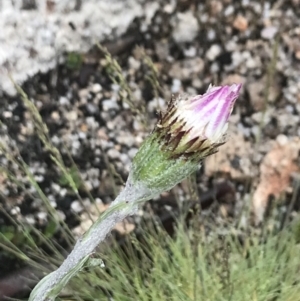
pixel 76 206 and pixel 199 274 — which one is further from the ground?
pixel 76 206

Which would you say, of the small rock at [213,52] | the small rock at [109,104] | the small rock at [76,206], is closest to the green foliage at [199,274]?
the small rock at [76,206]

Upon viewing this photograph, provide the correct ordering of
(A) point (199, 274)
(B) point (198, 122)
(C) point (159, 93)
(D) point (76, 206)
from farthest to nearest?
1. (C) point (159, 93)
2. (D) point (76, 206)
3. (A) point (199, 274)
4. (B) point (198, 122)

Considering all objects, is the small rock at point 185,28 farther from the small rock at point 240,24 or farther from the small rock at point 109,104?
the small rock at point 109,104

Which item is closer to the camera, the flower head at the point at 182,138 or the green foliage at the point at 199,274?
the flower head at the point at 182,138

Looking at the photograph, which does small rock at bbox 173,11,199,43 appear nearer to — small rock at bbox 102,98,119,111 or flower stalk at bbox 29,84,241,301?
small rock at bbox 102,98,119,111

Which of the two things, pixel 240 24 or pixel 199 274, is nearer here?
pixel 199 274

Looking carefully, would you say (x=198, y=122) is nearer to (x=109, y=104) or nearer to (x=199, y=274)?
(x=199, y=274)

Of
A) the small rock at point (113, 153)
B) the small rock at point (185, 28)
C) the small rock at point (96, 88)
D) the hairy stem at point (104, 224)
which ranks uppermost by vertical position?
the small rock at point (96, 88)

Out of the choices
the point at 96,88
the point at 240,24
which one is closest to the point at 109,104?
the point at 96,88

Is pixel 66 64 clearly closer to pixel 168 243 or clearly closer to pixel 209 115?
pixel 168 243

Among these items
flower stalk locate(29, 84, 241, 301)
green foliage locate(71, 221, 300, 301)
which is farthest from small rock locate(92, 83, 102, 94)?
flower stalk locate(29, 84, 241, 301)
